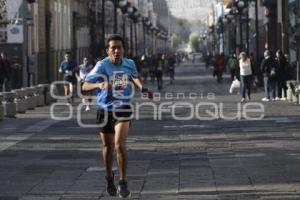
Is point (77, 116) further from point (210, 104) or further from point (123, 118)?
point (123, 118)

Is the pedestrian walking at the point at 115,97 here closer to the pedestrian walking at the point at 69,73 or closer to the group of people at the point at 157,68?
the pedestrian walking at the point at 69,73

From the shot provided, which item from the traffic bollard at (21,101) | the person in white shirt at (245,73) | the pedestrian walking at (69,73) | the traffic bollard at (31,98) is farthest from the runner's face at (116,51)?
the pedestrian walking at (69,73)

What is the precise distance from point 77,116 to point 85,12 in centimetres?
6189

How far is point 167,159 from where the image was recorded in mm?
16750

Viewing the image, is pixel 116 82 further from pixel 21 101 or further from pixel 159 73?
pixel 159 73

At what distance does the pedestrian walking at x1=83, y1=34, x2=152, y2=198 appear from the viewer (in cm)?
1217

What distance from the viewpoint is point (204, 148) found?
18.5 metres

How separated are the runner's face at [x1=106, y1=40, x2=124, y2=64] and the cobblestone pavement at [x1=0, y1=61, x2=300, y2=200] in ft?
5.51

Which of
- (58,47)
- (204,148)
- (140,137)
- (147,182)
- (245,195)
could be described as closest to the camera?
(245,195)

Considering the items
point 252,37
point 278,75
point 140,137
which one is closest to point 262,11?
point 252,37

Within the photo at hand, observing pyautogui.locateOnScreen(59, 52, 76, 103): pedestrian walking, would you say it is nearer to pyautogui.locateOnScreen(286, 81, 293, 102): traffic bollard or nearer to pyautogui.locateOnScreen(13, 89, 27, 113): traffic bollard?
pyautogui.locateOnScreen(13, 89, 27, 113): traffic bollard

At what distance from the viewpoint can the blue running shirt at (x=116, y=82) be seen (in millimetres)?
12195

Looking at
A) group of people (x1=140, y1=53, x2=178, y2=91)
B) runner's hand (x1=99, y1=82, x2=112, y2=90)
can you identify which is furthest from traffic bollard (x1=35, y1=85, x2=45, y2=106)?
runner's hand (x1=99, y1=82, x2=112, y2=90)

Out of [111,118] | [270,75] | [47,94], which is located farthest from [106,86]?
[47,94]
